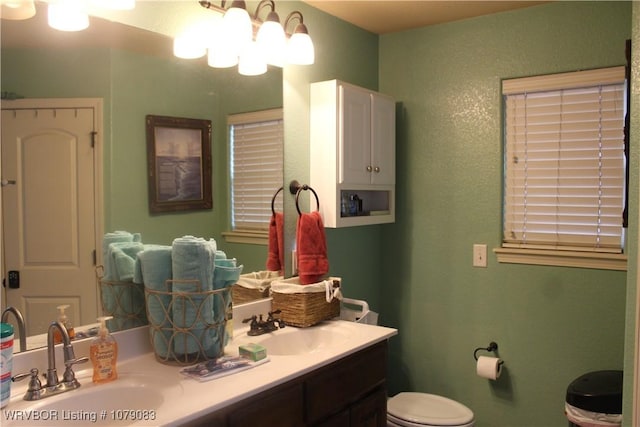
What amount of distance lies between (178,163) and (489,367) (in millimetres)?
1821

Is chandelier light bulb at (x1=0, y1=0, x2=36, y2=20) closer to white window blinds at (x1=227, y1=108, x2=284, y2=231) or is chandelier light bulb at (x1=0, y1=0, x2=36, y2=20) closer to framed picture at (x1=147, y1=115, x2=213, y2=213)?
framed picture at (x1=147, y1=115, x2=213, y2=213)

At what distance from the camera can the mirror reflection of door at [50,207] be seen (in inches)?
58.9

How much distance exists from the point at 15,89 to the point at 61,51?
19 centimetres

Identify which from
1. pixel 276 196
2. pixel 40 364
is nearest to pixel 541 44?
pixel 276 196

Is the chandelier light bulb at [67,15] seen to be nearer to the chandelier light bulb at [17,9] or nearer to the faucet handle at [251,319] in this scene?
the chandelier light bulb at [17,9]

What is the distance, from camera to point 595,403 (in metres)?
2.11

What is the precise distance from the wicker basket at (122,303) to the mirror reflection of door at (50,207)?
0.13 ft

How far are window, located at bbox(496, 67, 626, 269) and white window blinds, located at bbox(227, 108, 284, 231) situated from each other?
4.01ft

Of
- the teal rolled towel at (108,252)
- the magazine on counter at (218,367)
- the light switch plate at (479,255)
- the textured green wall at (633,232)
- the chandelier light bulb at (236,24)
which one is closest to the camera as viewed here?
the magazine on counter at (218,367)

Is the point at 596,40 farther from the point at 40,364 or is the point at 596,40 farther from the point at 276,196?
the point at 40,364

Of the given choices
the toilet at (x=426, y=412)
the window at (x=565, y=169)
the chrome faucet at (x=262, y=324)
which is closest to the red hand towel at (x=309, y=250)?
the chrome faucet at (x=262, y=324)

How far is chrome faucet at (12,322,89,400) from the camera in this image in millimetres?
1405

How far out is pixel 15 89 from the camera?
148 centimetres

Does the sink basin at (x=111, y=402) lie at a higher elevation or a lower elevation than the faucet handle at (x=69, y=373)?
lower
